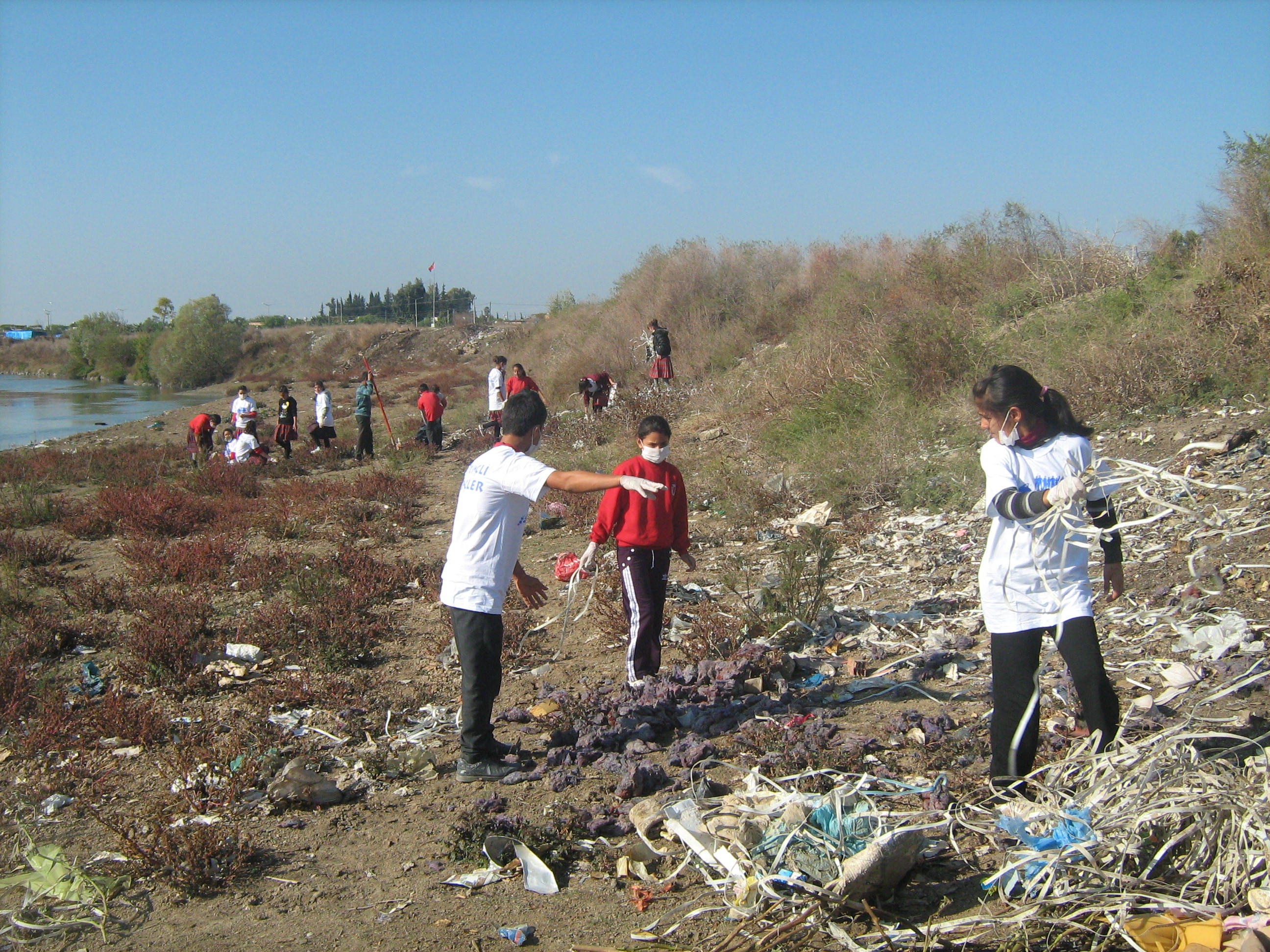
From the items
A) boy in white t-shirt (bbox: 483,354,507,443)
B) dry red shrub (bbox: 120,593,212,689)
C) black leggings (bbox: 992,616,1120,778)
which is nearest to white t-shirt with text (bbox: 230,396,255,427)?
boy in white t-shirt (bbox: 483,354,507,443)

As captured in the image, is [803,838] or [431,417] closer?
[803,838]

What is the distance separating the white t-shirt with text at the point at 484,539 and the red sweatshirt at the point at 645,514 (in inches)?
41.3

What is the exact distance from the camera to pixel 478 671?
3967 mm

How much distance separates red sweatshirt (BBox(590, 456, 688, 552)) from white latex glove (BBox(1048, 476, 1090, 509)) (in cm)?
236

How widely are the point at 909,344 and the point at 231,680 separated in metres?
9.39

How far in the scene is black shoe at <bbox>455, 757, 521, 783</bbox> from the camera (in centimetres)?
419

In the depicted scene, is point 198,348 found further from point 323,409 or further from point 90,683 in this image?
point 90,683

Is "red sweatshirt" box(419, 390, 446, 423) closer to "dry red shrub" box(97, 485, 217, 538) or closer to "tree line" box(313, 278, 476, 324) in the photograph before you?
"dry red shrub" box(97, 485, 217, 538)

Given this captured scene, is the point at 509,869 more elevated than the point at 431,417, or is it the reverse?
the point at 431,417

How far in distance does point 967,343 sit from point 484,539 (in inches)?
393

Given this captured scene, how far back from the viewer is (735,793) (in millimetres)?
3514

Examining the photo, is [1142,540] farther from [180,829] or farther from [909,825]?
[180,829]

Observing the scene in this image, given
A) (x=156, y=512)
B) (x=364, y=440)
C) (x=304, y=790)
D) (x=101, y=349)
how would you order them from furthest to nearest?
(x=101, y=349)
(x=364, y=440)
(x=156, y=512)
(x=304, y=790)

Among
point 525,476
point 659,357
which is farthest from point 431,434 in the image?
point 525,476
